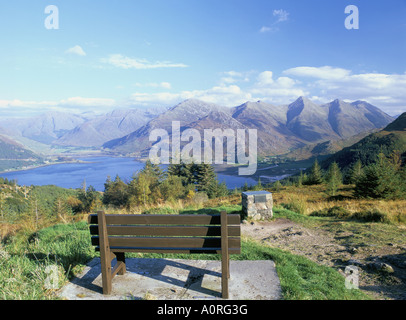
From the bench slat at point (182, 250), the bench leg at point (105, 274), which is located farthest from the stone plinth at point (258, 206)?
the bench leg at point (105, 274)

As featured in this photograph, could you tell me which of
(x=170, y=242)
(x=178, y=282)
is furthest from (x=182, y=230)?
(x=178, y=282)

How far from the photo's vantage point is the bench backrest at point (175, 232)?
10.3ft

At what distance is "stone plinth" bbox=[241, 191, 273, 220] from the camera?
903cm

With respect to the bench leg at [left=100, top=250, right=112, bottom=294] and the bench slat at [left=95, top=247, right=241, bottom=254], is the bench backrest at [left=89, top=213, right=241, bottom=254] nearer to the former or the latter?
the bench slat at [left=95, top=247, right=241, bottom=254]

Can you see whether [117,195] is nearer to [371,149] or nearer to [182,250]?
[182,250]

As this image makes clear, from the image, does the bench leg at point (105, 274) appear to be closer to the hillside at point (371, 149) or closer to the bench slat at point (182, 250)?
the bench slat at point (182, 250)

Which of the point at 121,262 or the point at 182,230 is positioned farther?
the point at 121,262

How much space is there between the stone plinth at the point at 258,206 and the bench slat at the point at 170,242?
5.93 metres

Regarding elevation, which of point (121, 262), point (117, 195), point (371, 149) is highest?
point (121, 262)

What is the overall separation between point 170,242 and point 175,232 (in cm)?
16

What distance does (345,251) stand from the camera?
18.9ft

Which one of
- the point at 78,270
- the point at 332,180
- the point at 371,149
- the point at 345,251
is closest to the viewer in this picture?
the point at 78,270

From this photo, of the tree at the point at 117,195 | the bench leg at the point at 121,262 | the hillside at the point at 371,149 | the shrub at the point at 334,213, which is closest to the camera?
the bench leg at the point at 121,262
